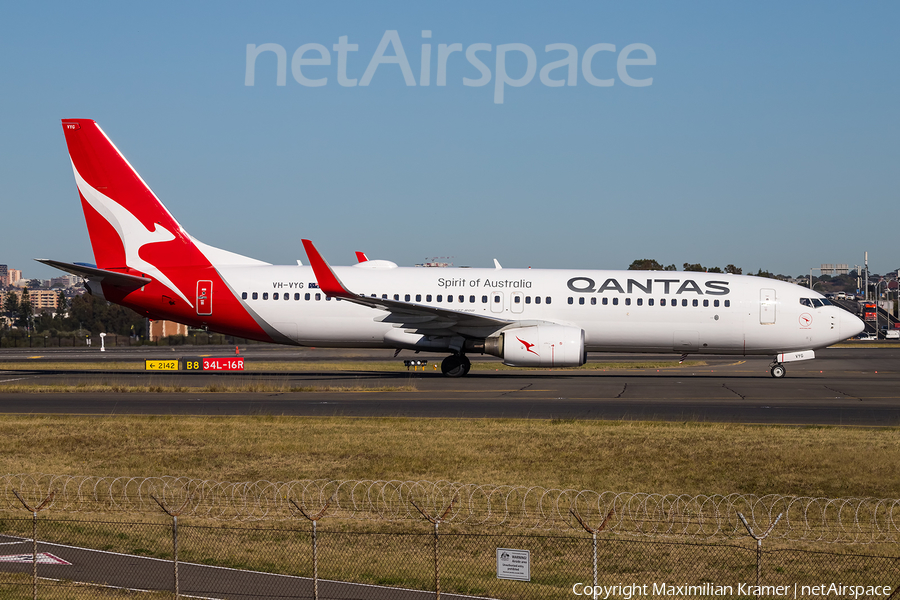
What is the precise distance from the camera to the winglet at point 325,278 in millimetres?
34344

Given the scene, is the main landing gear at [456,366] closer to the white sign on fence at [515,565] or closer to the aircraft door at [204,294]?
the aircraft door at [204,294]

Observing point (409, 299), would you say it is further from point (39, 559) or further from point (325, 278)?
point (39, 559)

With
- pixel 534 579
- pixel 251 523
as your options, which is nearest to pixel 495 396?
pixel 251 523

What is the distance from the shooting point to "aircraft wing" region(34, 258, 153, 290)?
3588 centimetres

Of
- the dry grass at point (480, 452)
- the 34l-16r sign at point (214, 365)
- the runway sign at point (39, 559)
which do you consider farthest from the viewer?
the 34l-16r sign at point (214, 365)

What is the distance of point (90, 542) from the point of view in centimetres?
1311

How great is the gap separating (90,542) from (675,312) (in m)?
28.9

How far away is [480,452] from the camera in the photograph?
18906mm

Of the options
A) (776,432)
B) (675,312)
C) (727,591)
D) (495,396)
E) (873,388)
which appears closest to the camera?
(727,591)

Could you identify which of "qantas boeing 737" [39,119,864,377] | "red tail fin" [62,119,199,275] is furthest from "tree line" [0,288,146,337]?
"qantas boeing 737" [39,119,864,377]

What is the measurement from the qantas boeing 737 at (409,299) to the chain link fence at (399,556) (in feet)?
75.1

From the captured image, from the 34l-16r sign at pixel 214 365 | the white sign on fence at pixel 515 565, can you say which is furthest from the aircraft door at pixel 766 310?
the white sign on fence at pixel 515 565

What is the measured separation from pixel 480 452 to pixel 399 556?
680cm

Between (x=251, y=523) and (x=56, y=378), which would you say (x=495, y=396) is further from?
(x=56, y=378)
